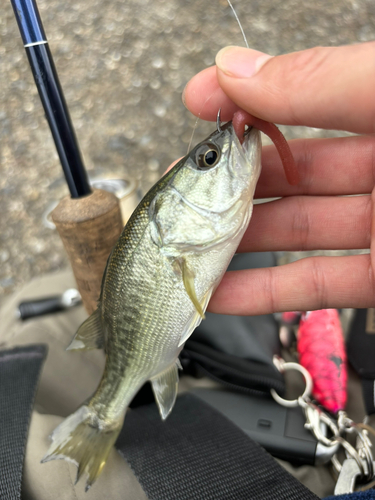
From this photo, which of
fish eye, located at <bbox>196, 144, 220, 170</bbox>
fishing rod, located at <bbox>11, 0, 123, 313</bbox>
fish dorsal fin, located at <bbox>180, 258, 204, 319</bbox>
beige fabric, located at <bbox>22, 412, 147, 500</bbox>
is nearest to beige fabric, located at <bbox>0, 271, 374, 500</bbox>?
beige fabric, located at <bbox>22, 412, 147, 500</bbox>

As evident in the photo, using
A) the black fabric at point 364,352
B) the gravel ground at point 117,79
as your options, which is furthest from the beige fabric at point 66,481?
the gravel ground at point 117,79

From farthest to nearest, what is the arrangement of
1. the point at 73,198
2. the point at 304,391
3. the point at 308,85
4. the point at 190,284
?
the point at 304,391 → the point at 73,198 → the point at 190,284 → the point at 308,85

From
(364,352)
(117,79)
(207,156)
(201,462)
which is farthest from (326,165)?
(117,79)

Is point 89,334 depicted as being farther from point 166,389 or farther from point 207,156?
point 207,156

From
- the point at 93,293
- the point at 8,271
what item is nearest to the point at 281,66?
the point at 93,293

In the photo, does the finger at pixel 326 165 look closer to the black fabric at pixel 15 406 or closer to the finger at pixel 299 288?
the finger at pixel 299 288

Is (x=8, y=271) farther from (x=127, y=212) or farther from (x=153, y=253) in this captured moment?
(x=153, y=253)
